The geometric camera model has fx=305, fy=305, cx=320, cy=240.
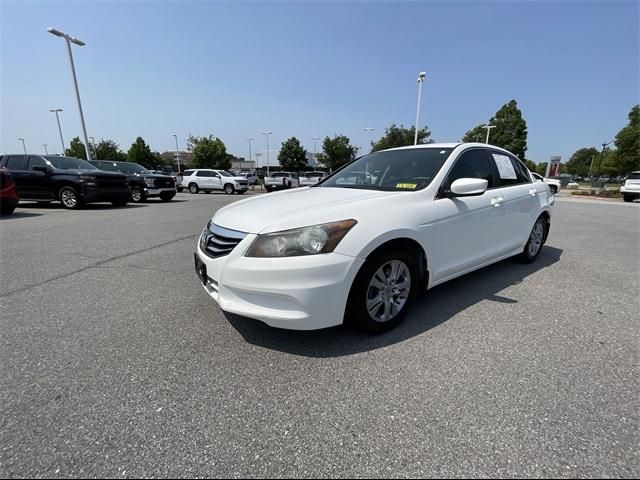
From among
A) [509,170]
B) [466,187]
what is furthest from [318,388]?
[509,170]

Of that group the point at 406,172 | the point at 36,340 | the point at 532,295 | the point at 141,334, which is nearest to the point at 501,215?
the point at 532,295

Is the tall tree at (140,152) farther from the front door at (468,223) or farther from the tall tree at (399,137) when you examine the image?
the front door at (468,223)

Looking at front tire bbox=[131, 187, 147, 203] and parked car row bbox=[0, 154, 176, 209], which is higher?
parked car row bbox=[0, 154, 176, 209]

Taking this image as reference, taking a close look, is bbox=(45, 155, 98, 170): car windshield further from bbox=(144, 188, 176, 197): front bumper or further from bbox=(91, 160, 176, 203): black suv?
bbox=(144, 188, 176, 197): front bumper

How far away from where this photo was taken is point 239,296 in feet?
7.29

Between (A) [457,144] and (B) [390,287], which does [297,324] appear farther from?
(A) [457,144]

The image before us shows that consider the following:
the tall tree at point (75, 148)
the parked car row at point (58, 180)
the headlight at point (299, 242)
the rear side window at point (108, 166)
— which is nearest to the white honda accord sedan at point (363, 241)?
the headlight at point (299, 242)

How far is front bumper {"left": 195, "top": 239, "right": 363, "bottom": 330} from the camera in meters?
2.08

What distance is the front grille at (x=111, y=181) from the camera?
9.99m

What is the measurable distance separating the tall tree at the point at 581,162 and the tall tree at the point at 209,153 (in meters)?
93.3

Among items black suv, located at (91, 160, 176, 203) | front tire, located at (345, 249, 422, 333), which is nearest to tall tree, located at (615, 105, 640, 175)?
front tire, located at (345, 249, 422, 333)

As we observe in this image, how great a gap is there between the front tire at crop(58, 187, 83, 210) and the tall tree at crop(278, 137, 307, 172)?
145 ft

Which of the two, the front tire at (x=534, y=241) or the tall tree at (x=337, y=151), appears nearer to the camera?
the front tire at (x=534, y=241)

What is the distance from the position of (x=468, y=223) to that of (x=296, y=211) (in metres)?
1.78
